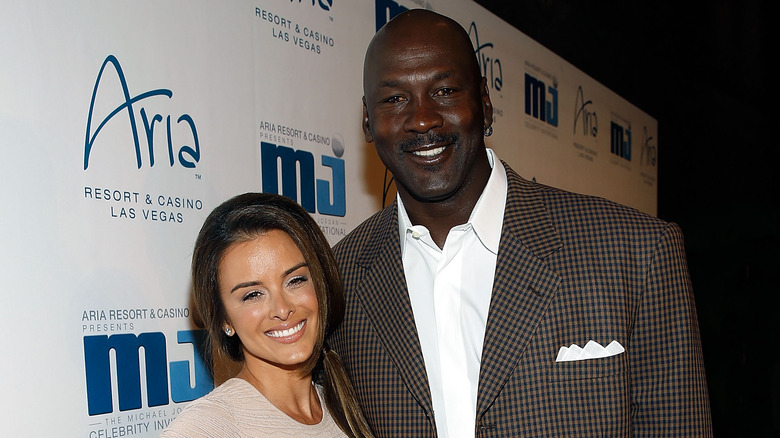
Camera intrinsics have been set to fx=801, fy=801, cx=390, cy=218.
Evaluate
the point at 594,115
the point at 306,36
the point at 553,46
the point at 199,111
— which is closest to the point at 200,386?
the point at 199,111

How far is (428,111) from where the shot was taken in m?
1.87

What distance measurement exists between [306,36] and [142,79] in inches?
33.0

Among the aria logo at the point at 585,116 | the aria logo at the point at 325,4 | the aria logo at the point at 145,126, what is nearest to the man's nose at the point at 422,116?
the aria logo at the point at 145,126

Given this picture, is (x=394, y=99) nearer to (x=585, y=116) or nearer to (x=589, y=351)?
(x=589, y=351)

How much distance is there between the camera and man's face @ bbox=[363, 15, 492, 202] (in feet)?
6.13

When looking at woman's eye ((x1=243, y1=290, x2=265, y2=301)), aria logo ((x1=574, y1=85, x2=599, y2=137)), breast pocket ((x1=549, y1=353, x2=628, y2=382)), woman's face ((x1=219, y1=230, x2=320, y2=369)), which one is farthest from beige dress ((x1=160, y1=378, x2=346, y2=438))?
aria logo ((x1=574, y1=85, x2=599, y2=137))

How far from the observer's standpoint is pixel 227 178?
251 centimetres

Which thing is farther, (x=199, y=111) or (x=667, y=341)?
(x=199, y=111)

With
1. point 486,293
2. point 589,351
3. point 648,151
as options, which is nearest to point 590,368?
point 589,351

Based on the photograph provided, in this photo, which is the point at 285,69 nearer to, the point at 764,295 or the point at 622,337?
the point at 622,337

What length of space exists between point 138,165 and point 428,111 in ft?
2.78

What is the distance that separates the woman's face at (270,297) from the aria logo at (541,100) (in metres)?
2.89

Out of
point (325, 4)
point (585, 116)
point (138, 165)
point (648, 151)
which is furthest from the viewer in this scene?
point (648, 151)

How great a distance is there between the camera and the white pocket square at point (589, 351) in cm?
174
